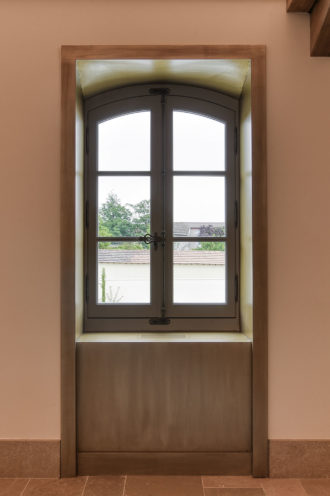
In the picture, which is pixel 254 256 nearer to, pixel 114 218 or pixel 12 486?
pixel 114 218

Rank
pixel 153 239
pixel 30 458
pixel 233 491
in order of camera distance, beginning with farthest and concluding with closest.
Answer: pixel 153 239, pixel 30 458, pixel 233 491

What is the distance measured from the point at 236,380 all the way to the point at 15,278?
1.35m

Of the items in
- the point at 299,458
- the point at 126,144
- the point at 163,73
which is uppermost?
the point at 163,73

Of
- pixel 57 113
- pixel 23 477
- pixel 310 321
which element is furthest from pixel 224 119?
pixel 23 477

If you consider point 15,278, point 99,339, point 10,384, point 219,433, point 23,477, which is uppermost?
point 15,278

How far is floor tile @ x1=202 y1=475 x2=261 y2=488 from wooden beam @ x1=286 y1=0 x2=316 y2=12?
8.33ft

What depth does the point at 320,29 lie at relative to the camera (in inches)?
85.1

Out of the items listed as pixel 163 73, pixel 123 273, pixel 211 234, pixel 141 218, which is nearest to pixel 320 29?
pixel 163 73

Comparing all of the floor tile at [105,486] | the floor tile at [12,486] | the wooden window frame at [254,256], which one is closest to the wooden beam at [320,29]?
the wooden window frame at [254,256]

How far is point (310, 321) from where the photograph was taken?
91.6 inches

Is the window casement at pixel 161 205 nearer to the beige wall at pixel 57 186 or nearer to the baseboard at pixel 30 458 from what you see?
the beige wall at pixel 57 186

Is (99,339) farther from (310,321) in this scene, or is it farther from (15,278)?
(310,321)

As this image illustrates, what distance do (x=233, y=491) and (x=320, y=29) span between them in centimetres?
240

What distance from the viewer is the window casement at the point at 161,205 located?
2.60 meters
